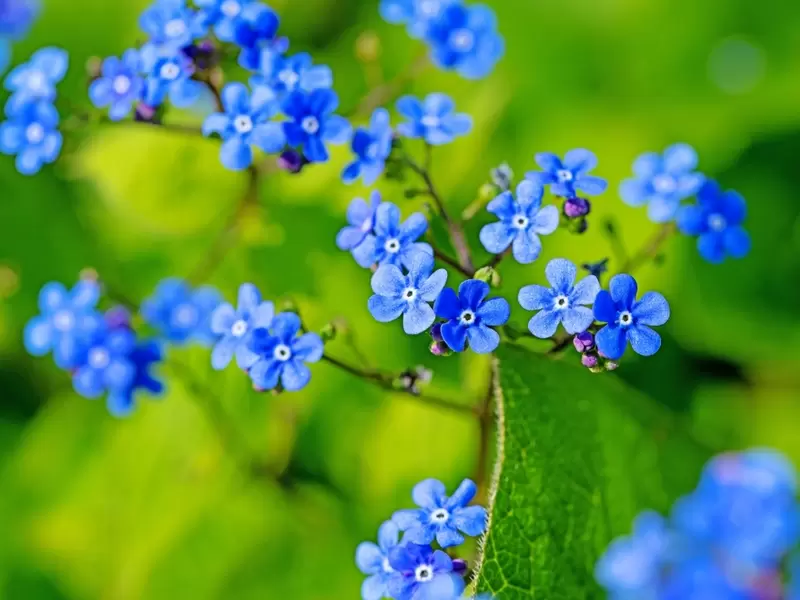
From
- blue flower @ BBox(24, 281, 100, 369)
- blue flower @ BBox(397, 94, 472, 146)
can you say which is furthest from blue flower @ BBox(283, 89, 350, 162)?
blue flower @ BBox(24, 281, 100, 369)

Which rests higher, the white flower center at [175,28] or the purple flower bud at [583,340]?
the white flower center at [175,28]

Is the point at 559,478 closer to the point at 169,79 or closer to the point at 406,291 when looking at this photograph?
the point at 406,291

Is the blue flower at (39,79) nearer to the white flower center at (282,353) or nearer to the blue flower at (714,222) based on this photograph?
the white flower center at (282,353)

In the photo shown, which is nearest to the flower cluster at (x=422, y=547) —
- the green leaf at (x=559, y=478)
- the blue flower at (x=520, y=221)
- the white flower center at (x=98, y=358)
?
the green leaf at (x=559, y=478)

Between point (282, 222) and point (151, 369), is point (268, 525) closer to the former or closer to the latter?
point (151, 369)

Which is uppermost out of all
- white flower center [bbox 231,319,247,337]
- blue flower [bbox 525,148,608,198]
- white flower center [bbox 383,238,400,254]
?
blue flower [bbox 525,148,608,198]

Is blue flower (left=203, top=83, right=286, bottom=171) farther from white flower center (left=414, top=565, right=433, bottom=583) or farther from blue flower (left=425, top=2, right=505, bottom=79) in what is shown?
white flower center (left=414, top=565, right=433, bottom=583)

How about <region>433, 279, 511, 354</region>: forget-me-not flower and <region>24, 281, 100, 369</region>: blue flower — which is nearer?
<region>433, 279, 511, 354</region>: forget-me-not flower
